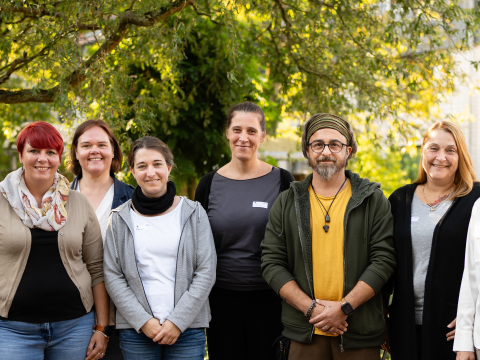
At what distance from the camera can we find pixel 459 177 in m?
3.05

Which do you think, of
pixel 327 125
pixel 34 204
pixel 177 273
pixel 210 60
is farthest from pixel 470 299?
pixel 210 60

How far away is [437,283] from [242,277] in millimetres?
1256

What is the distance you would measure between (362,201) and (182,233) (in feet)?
3.73

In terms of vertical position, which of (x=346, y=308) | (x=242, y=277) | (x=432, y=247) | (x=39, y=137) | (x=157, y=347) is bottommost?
(x=157, y=347)

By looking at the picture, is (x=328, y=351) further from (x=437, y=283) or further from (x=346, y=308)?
(x=437, y=283)

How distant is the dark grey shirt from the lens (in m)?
3.33

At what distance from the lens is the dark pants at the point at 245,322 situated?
336 centimetres

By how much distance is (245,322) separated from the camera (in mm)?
3400

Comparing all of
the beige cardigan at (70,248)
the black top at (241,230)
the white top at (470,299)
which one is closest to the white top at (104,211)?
the beige cardigan at (70,248)

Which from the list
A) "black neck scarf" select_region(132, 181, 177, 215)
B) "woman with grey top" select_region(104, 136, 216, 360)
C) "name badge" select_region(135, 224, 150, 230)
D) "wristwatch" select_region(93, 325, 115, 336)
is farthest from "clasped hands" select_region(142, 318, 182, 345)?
"black neck scarf" select_region(132, 181, 177, 215)

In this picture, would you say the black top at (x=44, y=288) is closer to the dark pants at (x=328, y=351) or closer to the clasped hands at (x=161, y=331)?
the clasped hands at (x=161, y=331)

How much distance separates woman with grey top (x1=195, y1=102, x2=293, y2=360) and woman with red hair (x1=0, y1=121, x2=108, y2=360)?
0.84 metres

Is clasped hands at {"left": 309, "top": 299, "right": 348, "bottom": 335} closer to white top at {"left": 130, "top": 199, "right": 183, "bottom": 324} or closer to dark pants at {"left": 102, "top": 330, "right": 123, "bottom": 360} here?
white top at {"left": 130, "top": 199, "right": 183, "bottom": 324}

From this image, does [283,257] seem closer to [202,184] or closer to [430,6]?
[202,184]
